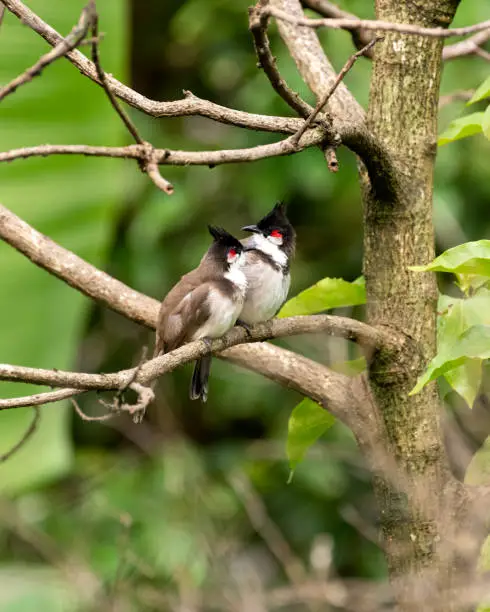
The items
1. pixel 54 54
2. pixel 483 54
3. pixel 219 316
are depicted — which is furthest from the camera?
pixel 219 316

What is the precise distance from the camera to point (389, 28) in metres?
1.22

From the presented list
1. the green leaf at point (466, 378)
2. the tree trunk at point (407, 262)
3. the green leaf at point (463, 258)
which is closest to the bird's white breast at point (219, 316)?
the tree trunk at point (407, 262)

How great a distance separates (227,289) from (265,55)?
1491 millimetres

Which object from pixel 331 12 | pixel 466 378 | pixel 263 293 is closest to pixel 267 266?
pixel 263 293

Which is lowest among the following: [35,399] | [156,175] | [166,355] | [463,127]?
[35,399]

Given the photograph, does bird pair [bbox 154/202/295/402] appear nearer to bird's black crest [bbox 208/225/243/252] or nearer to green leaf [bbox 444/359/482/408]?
bird's black crest [bbox 208/225/243/252]

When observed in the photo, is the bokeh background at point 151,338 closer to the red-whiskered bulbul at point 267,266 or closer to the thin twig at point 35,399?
the red-whiskered bulbul at point 267,266

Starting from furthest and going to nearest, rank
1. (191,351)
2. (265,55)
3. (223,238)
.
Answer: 1. (223,238)
2. (191,351)
3. (265,55)

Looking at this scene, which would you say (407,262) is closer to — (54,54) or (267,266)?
(54,54)

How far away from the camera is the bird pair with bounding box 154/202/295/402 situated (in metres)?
2.81

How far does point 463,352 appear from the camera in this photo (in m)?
1.58

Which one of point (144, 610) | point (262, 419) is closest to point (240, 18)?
point (262, 419)

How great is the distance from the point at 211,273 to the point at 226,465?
2.03 metres

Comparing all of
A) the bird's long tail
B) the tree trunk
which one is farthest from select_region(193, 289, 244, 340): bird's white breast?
the tree trunk
